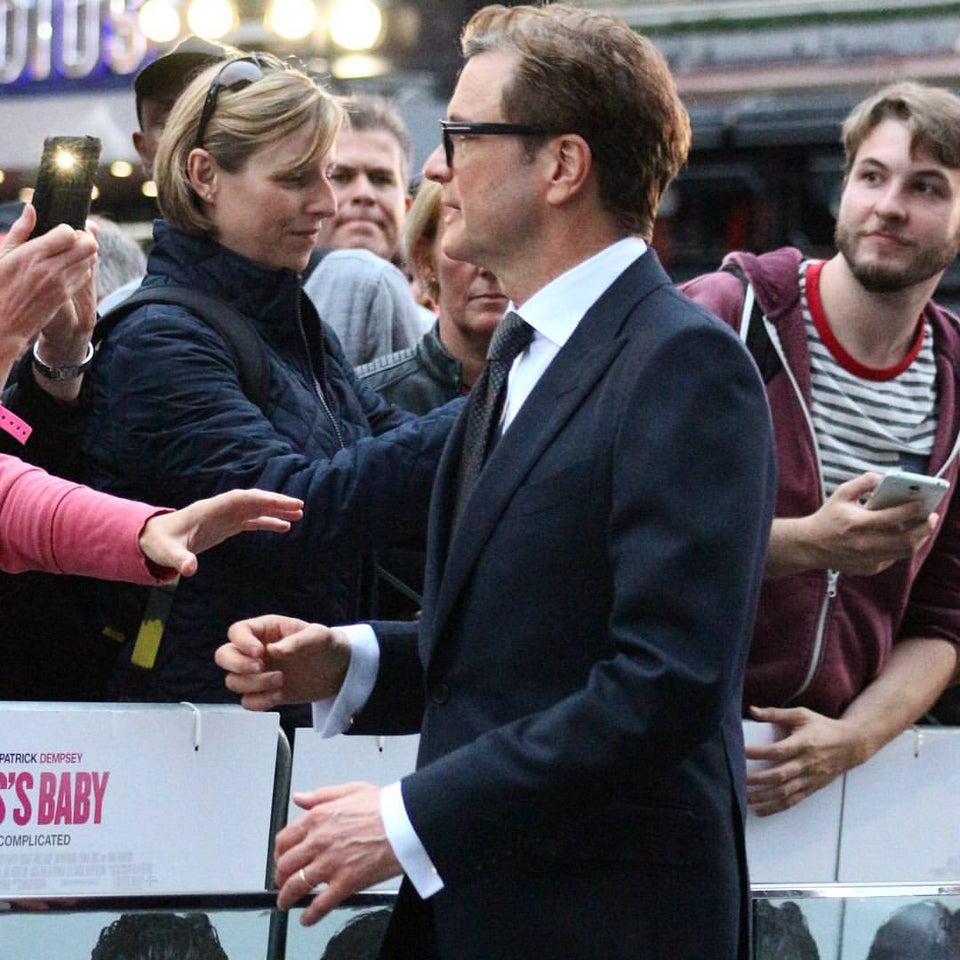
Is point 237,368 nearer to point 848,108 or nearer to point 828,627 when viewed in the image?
point 828,627

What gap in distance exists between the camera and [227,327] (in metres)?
3.28

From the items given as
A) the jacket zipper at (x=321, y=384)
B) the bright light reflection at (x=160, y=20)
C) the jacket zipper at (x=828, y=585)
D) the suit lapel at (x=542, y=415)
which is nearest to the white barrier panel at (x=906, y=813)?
the jacket zipper at (x=828, y=585)

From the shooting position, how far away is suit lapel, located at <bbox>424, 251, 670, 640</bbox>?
7.30 ft

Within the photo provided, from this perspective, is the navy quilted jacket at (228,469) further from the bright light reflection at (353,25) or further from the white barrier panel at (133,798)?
the bright light reflection at (353,25)

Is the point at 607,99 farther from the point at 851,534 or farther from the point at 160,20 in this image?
the point at 160,20

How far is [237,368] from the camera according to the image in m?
3.27

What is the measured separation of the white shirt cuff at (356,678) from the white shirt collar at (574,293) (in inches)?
22.5

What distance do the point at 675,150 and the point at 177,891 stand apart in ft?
5.09

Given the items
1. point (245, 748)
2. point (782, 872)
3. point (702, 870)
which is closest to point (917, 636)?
point (782, 872)

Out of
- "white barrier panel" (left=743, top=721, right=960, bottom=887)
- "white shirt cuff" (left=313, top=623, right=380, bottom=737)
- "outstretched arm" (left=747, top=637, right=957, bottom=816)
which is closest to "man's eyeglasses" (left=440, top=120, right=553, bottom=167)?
"white shirt cuff" (left=313, top=623, right=380, bottom=737)

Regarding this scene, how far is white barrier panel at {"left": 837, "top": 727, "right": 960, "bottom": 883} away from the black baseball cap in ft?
6.97

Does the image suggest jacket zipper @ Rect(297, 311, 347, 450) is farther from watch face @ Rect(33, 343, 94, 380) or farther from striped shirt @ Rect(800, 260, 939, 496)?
striped shirt @ Rect(800, 260, 939, 496)

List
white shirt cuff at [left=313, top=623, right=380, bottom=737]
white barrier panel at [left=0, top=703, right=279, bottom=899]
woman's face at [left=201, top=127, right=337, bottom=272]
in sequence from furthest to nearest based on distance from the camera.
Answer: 1. woman's face at [left=201, top=127, right=337, bottom=272]
2. white barrier panel at [left=0, top=703, right=279, bottom=899]
3. white shirt cuff at [left=313, top=623, right=380, bottom=737]

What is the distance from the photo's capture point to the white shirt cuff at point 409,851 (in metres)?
2.11
